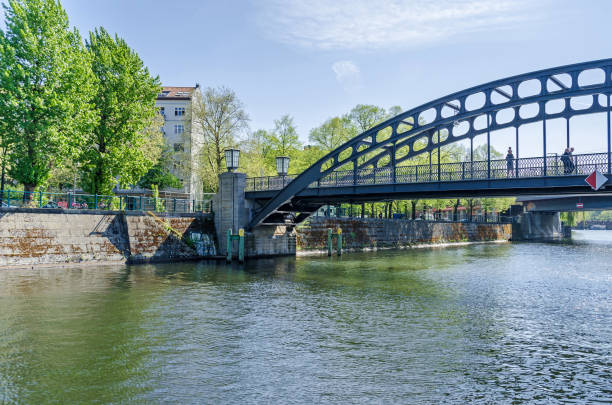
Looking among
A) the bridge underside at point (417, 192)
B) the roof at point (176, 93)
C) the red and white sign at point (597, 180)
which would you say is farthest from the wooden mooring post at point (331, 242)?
the roof at point (176, 93)

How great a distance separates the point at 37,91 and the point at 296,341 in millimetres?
27644

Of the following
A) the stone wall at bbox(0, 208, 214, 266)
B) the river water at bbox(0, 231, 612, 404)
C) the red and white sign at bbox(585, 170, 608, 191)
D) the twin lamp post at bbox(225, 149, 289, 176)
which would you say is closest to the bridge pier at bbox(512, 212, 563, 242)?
the twin lamp post at bbox(225, 149, 289, 176)

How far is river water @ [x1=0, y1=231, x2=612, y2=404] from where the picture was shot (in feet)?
33.8

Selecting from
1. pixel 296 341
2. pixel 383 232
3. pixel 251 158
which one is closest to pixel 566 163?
pixel 296 341

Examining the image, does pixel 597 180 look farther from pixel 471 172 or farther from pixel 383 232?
pixel 383 232

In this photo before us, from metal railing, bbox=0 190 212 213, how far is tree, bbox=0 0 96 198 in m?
1.71

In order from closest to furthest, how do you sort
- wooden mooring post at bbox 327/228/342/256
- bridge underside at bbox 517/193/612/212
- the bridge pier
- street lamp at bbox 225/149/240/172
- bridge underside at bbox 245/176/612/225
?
1. bridge underside at bbox 245/176/612/225
2. street lamp at bbox 225/149/240/172
3. wooden mooring post at bbox 327/228/342/256
4. bridge underside at bbox 517/193/612/212
5. the bridge pier

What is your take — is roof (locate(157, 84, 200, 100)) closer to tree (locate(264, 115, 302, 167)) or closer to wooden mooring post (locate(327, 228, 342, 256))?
tree (locate(264, 115, 302, 167))

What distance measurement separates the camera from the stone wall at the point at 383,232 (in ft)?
154

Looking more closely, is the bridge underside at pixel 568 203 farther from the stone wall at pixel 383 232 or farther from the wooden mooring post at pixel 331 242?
the wooden mooring post at pixel 331 242

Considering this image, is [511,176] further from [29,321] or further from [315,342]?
[29,321]

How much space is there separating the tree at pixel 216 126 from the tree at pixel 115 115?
1206 cm

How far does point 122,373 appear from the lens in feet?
36.4

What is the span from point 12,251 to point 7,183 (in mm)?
33538
